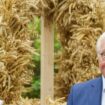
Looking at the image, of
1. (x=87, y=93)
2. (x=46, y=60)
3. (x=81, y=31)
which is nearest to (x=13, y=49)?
(x=46, y=60)

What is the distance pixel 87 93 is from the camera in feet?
8.04

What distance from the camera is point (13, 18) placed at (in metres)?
3.47

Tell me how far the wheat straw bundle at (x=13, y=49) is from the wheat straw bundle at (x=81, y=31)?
0.27 m

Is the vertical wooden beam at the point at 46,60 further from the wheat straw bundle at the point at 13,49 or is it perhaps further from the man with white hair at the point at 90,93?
the man with white hair at the point at 90,93

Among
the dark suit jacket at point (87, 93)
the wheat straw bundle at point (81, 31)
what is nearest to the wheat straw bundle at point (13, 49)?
the wheat straw bundle at point (81, 31)

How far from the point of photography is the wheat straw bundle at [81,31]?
Result: 11.7 feet

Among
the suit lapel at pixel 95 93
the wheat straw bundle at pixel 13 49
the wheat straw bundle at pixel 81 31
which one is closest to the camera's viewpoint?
the suit lapel at pixel 95 93

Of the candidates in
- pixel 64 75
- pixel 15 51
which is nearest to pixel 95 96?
pixel 15 51

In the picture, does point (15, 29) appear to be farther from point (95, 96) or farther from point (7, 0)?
point (95, 96)

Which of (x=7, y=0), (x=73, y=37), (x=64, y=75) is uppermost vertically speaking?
(x=7, y=0)

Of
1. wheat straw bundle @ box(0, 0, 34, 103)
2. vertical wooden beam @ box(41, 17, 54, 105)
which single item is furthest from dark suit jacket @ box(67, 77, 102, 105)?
vertical wooden beam @ box(41, 17, 54, 105)

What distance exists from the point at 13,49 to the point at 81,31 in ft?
1.61

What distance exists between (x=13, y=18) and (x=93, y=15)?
0.55 metres

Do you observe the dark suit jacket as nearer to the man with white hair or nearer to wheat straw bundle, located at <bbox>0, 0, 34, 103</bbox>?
the man with white hair
